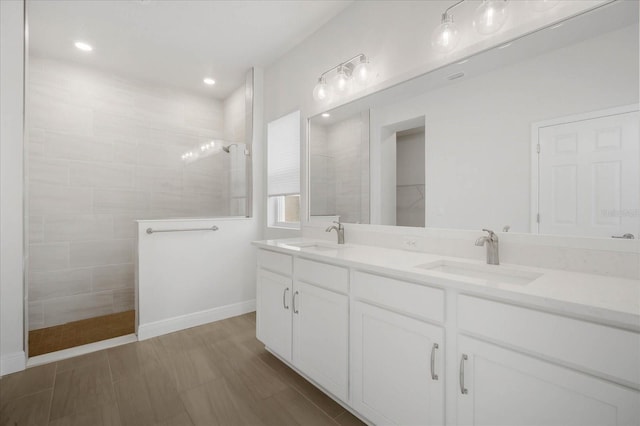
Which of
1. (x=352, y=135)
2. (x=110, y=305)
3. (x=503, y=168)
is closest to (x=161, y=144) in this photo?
(x=110, y=305)

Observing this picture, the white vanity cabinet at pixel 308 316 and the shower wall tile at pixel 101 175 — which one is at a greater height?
the shower wall tile at pixel 101 175

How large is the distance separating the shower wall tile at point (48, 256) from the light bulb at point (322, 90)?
287cm

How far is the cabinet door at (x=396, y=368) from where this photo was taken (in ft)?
3.81

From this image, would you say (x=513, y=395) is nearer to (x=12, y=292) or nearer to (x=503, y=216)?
(x=503, y=216)

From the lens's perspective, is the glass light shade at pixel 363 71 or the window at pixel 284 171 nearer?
the glass light shade at pixel 363 71

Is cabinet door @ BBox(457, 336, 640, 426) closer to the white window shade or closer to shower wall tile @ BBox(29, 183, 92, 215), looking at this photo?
the white window shade

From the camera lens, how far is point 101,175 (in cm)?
313

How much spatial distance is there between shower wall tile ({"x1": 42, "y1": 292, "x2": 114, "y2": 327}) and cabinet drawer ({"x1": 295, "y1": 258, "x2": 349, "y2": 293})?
257cm

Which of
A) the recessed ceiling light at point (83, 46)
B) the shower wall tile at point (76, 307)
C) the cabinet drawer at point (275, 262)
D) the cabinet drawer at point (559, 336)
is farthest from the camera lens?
the shower wall tile at point (76, 307)

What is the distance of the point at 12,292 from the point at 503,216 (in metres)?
3.05

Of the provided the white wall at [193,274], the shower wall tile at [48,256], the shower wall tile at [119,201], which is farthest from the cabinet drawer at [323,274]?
the shower wall tile at [48,256]

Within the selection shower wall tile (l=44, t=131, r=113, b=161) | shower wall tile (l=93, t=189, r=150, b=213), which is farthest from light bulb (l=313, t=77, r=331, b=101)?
shower wall tile (l=44, t=131, r=113, b=161)

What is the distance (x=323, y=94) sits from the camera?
2352 millimetres

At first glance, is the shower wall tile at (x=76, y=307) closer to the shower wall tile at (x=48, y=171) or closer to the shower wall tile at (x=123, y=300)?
the shower wall tile at (x=123, y=300)
